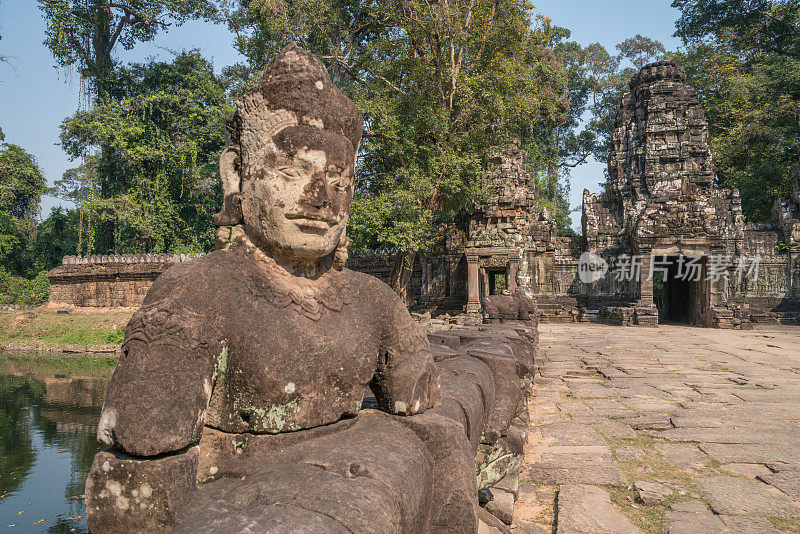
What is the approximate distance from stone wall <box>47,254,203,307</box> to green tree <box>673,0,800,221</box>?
74.3 ft

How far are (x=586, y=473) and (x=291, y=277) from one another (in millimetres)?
2853

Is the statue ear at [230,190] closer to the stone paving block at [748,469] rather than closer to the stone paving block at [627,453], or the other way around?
the stone paving block at [627,453]

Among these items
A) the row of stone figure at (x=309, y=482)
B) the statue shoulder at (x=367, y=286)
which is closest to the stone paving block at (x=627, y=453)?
the row of stone figure at (x=309, y=482)

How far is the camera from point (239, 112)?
2006mm

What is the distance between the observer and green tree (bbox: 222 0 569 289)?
51.1 ft

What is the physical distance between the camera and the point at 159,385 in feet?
4.86

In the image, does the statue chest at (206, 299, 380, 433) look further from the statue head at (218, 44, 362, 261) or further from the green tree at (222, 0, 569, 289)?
the green tree at (222, 0, 569, 289)

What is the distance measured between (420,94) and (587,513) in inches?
582

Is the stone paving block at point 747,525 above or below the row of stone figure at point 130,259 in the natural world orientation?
below

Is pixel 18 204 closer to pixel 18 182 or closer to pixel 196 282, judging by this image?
pixel 18 182

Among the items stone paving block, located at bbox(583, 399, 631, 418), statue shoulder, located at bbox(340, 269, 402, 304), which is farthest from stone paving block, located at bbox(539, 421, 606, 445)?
statue shoulder, located at bbox(340, 269, 402, 304)

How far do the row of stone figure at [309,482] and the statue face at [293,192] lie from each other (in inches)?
26.5

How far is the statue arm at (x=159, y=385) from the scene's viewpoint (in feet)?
4.73

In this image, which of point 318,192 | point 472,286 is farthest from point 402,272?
point 318,192
